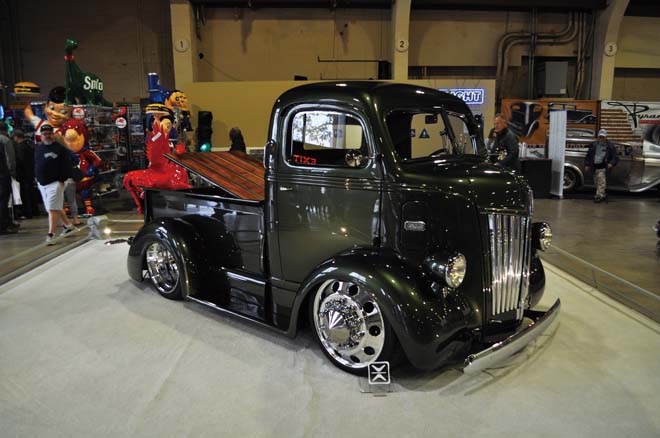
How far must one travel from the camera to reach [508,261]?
3.20 m

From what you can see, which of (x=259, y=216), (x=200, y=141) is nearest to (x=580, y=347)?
(x=259, y=216)

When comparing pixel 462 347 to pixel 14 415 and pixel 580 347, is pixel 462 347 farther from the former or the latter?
pixel 14 415

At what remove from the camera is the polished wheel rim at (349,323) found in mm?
3100

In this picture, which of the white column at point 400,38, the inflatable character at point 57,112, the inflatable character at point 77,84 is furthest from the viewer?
the white column at point 400,38

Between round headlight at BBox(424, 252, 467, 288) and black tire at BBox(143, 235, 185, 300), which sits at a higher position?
round headlight at BBox(424, 252, 467, 288)

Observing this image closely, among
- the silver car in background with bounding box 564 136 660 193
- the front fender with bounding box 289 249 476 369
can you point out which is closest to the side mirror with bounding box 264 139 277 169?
the front fender with bounding box 289 249 476 369

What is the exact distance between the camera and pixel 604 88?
15.3m

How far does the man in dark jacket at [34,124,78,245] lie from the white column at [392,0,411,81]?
984 cm

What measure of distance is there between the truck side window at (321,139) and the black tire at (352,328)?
85cm

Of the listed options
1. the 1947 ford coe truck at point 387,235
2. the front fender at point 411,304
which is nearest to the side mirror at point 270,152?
the 1947 ford coe truck at point 387,235

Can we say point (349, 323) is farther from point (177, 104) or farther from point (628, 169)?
point (628, 169)

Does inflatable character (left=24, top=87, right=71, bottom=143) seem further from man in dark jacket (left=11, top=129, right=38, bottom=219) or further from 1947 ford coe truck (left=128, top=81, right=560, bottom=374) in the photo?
1947 ford coe truck (left=128, top=81, right=560, bottom=374)

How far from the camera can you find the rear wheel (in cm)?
1194

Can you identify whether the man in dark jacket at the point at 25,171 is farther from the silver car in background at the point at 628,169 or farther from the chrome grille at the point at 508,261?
the silver car in background at the point at 628,169
